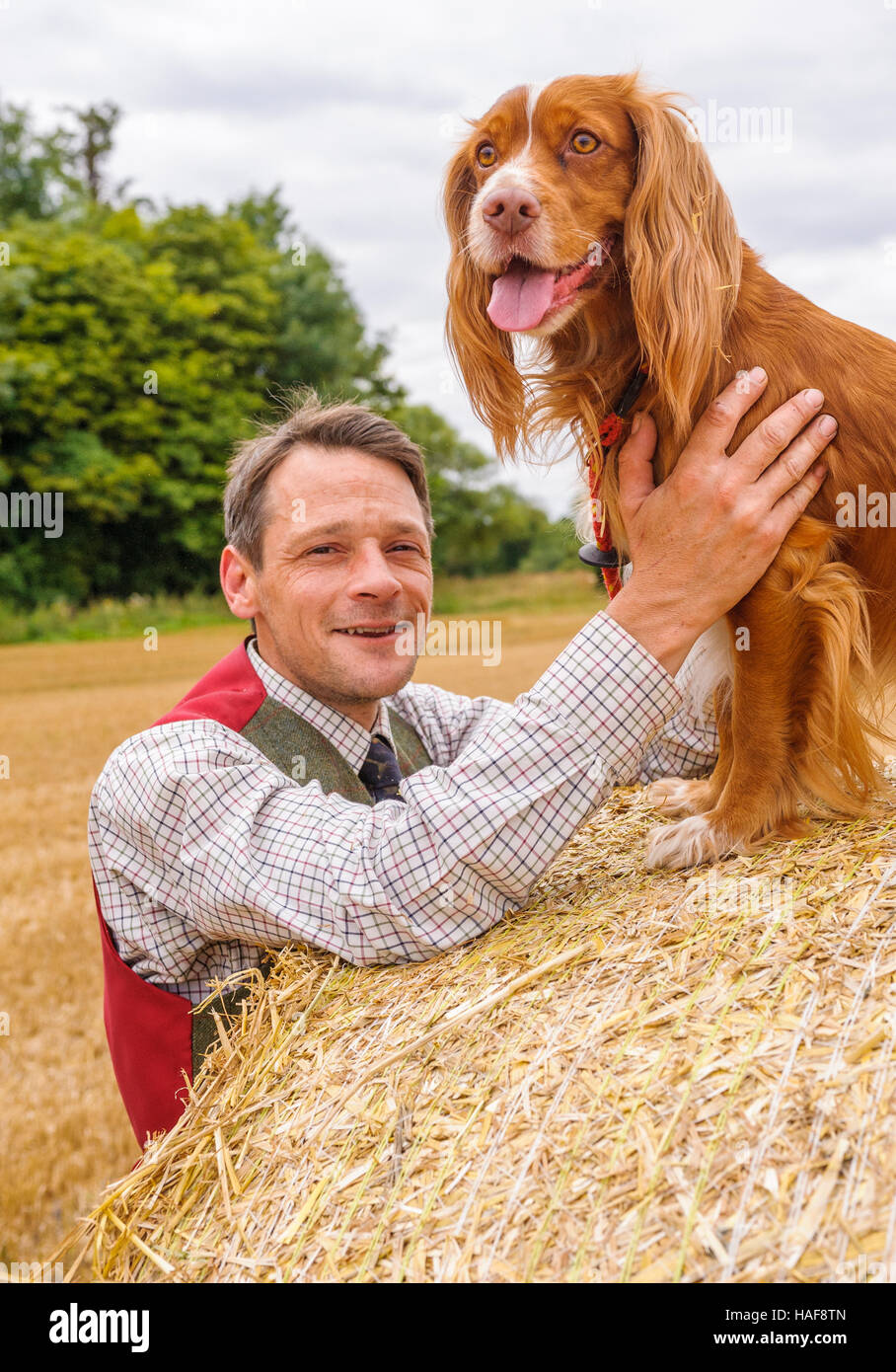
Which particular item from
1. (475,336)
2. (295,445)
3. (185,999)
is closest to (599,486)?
(475,336)

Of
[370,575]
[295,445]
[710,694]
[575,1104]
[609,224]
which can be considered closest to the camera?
[575,1104]

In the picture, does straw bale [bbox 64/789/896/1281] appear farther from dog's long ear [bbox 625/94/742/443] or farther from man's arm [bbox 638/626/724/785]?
dog's long ear [bbox 625/94/742/443]

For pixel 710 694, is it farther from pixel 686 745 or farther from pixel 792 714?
pixel 792 714

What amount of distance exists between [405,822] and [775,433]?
4.55 ft

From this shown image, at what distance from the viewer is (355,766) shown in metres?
3.73

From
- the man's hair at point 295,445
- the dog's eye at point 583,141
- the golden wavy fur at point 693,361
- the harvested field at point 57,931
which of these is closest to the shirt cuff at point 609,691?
the golden wavy fur at point 693,361

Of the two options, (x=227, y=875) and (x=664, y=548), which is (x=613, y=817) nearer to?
(x=664, y=548)

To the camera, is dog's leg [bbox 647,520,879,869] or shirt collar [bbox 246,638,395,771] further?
shirt collar [bbox 246,638,395,771]

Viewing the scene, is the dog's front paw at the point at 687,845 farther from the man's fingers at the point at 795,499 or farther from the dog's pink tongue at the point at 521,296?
the dog's pink tongue at the point at 521,296

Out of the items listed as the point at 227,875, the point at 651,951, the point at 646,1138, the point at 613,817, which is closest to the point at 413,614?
the point at 613,817

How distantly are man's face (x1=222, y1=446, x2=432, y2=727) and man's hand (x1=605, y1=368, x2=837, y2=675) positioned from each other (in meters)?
0.99

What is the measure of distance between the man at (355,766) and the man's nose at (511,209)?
0.64 m

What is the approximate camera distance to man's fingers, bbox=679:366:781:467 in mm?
2961

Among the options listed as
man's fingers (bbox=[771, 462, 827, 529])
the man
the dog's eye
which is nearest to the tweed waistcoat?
the man
